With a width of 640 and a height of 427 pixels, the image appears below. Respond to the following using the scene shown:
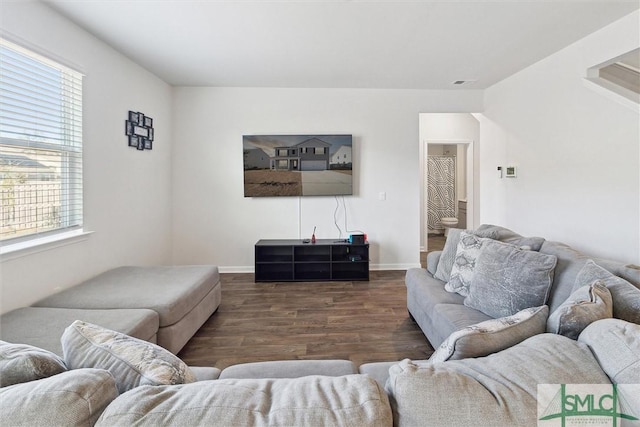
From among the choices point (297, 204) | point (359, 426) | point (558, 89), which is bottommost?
point (359, 426)

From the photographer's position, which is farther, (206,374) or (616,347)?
(206,374)

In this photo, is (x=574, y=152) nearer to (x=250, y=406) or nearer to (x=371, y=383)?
(x=371, y=383)

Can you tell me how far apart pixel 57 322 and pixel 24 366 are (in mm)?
1360

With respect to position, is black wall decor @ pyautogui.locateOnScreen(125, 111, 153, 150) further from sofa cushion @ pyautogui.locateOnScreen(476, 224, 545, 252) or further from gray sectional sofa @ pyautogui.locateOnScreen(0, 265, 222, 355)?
sofa cushion @ pyautogui.locateOnScreen(476, 224, 545, 252)

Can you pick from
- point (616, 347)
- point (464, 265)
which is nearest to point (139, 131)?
point (464, 265)

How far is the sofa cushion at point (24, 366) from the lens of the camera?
2.90 ft

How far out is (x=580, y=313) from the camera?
123 centimetres

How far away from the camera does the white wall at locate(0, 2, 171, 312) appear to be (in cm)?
236

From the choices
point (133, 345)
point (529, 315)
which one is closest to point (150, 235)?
point (133, 345)

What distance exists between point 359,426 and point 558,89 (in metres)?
4.10

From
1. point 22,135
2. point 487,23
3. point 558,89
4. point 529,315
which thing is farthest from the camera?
point 558,89

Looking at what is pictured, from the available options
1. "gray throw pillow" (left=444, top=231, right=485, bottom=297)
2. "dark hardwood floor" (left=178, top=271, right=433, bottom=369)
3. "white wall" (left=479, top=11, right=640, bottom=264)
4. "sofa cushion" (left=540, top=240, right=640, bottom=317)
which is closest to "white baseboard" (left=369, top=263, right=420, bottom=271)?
"dark hardwood floor" (left=178, top=271, right=433, bottom=369)

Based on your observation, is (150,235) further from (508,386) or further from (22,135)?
(508,386)

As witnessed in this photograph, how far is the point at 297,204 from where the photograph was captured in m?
4.86
